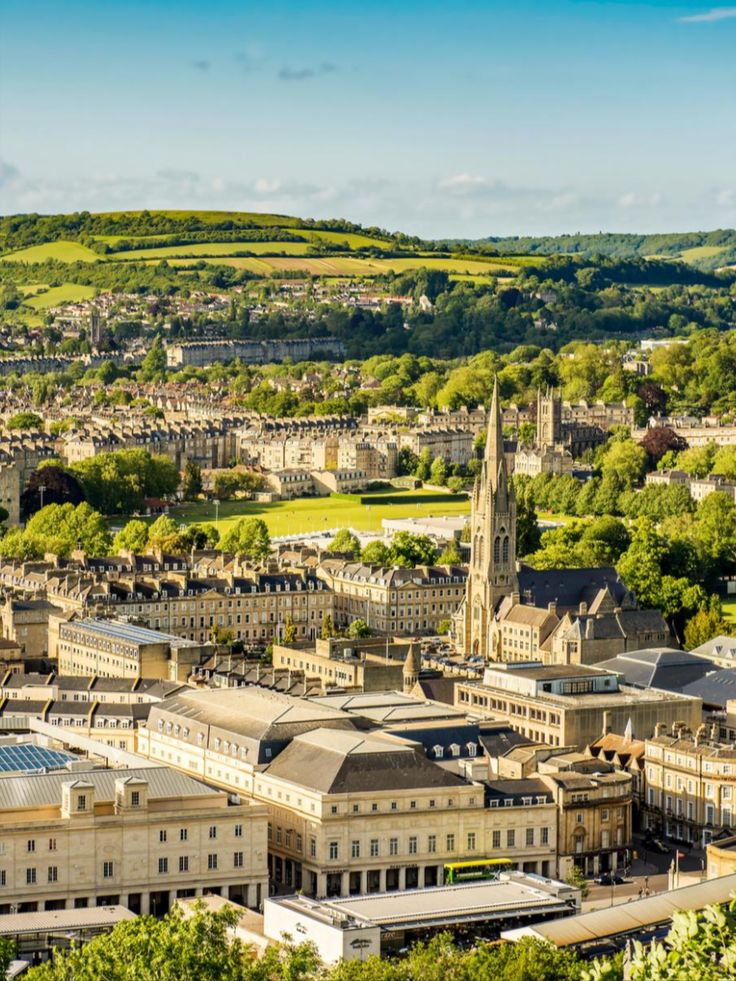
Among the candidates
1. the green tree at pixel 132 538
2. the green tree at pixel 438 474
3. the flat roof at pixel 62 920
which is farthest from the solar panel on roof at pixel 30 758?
the green tree at pixel 438 474

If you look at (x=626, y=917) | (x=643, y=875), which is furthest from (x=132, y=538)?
(x=626, y=917)

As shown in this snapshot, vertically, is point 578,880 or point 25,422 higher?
point 25,422

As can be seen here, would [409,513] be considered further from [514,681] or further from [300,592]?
[514,681]

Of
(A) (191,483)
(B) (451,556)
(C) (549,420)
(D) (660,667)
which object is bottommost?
(A) (191,483)

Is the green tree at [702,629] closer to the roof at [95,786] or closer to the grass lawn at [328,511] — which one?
the roof at [95,786]

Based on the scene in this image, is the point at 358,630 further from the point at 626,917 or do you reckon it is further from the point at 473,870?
the point at 626,917
